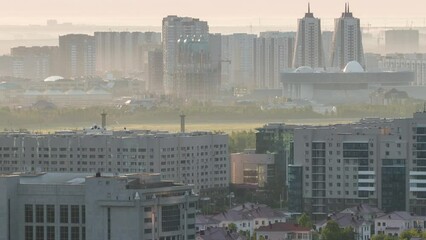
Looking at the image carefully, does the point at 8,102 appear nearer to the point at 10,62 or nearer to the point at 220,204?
the point at 10,62

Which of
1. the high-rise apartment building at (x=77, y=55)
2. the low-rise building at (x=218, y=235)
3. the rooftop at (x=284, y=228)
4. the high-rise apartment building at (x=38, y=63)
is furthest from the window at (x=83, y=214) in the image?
the high-rise apartment building at (x=38, y=63)

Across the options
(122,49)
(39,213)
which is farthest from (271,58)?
(39,213)

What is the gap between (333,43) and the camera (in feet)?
418

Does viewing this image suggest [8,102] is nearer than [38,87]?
Yes

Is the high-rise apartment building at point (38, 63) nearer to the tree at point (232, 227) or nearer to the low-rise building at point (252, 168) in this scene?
the low-rise building at point (252, 168)

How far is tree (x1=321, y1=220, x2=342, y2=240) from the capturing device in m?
47.0

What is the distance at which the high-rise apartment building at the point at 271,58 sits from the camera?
13325cm

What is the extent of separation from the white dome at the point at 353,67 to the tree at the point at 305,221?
69.6 meters

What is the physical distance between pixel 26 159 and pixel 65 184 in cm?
2841

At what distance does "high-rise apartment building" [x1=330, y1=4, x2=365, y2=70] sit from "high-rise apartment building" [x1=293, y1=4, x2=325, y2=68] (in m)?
0.81

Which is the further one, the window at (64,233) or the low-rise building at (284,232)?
the low-rise building at (284,232)

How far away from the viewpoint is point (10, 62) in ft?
479

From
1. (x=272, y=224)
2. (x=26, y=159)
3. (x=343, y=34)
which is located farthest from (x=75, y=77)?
(x=272, y=224)

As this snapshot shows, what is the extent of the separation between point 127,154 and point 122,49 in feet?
296
